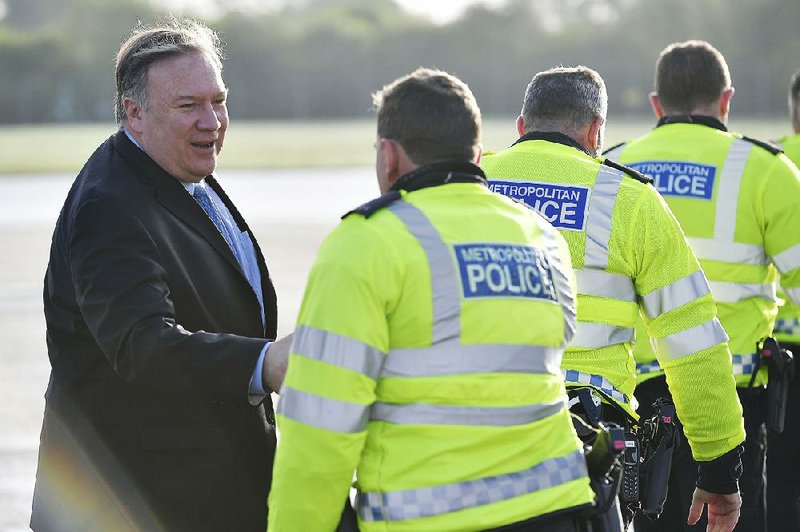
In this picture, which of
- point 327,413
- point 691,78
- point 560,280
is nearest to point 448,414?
point 327,413

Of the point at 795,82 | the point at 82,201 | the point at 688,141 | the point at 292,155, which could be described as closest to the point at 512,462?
the point at 82,201

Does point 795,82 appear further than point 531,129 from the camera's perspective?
Yes

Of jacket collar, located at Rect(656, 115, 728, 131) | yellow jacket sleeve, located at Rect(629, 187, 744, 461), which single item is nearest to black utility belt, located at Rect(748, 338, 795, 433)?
jacket collar, located at Rect(656, 115, 728, 131)

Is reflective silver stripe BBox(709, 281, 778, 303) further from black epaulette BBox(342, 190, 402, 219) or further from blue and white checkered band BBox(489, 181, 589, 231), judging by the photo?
black epaulette BBox(342, 190, 402, 219)

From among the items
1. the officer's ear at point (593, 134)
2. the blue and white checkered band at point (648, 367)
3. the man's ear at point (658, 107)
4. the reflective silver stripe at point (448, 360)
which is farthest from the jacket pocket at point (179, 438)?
the man's ear at point (658, 107)

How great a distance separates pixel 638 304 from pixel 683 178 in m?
1.13

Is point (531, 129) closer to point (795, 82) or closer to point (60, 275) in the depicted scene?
point (60, 275)

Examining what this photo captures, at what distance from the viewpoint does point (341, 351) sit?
8.29 ft

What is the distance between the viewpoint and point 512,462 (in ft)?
8.65

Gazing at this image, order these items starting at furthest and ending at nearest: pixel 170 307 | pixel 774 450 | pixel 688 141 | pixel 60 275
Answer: pixel 774 450 < pixel 688 141 < pixel 60 275 < pixel 170 307

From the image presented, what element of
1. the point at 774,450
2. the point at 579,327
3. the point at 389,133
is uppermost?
the point at 389,133

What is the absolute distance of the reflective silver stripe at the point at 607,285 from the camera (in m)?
3.82

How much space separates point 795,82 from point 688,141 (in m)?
2.26

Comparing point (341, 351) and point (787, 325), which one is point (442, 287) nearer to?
point (341, 351)
